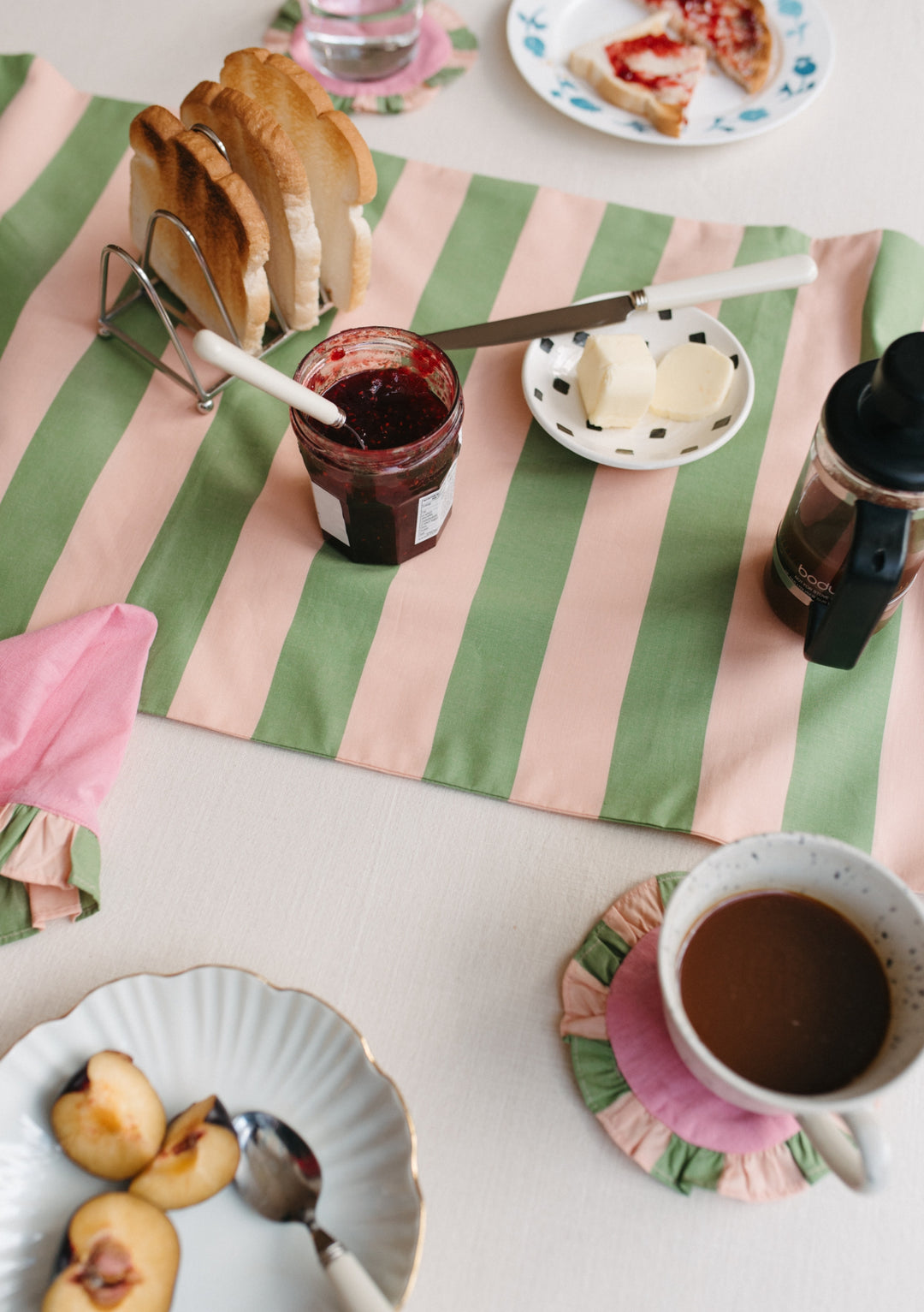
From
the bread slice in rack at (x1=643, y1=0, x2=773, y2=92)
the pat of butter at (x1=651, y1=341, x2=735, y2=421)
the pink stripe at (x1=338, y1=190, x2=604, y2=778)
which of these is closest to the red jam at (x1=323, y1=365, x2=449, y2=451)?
the pink stripe at (x1=338, y1=190, x2=604, y2=778)

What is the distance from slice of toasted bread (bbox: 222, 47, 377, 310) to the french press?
52 centimetres

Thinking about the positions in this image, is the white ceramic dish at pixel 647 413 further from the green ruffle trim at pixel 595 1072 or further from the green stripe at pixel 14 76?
the green stripe at pixel 14 76

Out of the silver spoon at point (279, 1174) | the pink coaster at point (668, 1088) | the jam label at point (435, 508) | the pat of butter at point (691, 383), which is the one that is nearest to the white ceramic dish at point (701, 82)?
the pat of butter at point (691, 383)

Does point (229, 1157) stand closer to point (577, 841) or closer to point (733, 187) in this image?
point (577, 841)

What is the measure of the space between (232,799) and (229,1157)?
283 millimetres

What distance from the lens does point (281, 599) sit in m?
0.88

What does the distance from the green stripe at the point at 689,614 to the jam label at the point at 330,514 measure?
0.29 m

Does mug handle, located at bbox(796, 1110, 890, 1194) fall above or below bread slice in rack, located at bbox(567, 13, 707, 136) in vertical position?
below

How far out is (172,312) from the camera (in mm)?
1041

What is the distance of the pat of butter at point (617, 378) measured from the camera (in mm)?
886

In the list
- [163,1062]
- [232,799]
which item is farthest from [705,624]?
[163,1062]

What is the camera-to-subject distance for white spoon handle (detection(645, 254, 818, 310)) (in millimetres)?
908

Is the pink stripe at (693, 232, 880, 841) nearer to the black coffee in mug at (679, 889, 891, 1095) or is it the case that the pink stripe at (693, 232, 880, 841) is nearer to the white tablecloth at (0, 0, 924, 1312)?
the white tablecloth at (0, 0, 924, 1312)

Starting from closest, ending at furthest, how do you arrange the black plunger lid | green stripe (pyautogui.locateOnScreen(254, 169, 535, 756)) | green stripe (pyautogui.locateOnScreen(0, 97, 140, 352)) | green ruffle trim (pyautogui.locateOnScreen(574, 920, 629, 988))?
the black plunger lid, green ruffle trim (pyautogui.locateOnScreen(574, 920, 629, 988)), green stripe (pyautogui.locateOnScreen(254, 169, 535, 756)), green stripe (pyautogui.locateOnScreen(0, 97, 140, 352))
